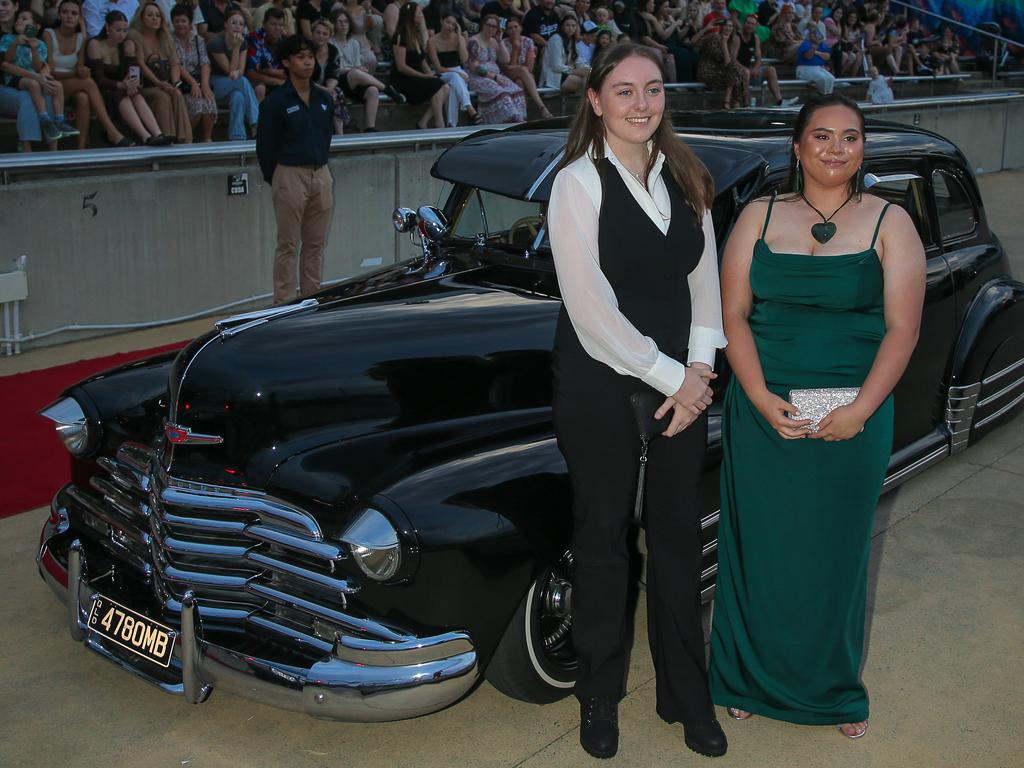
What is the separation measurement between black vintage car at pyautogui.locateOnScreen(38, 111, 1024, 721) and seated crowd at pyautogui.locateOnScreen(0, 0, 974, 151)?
14.1 ft

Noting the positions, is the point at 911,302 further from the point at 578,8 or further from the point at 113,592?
the point at 578,8

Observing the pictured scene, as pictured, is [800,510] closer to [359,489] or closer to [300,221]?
[359,489]

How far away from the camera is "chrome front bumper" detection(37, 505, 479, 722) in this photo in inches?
119

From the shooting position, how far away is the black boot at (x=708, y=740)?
333 centimetres

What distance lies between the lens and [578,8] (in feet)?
47.4

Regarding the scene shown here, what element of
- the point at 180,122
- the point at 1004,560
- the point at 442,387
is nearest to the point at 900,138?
the point at 1004,560

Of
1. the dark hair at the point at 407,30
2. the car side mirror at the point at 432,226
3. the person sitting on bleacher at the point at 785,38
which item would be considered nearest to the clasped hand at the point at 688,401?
the car side mirror at the point at 432,226

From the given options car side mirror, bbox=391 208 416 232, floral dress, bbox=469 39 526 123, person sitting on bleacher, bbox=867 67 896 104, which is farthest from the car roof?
person sitting on bleacher, bbox=867 67 896 104

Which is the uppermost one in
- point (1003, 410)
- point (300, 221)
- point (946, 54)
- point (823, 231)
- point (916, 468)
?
point (946, 54)

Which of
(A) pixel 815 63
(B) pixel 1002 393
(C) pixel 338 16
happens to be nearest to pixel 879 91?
(A) pixel 815 63

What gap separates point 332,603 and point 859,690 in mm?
1624

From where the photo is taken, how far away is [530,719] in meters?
3.56

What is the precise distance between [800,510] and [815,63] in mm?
16381

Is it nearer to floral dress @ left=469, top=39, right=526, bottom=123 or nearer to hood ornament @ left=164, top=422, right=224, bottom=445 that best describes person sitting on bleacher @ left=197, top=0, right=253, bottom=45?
floral dress @ left=469, top=39, right=526, bottom=123
